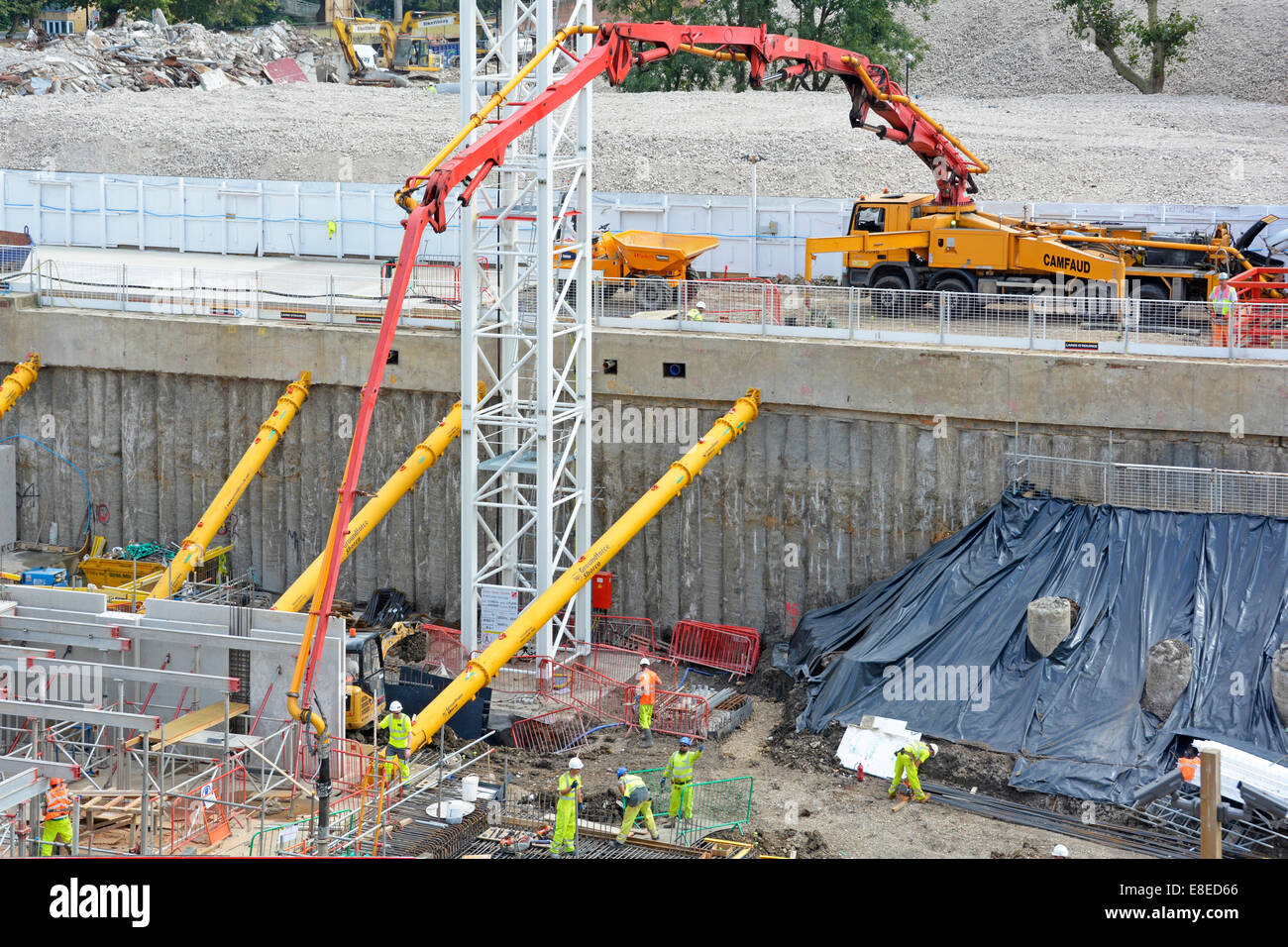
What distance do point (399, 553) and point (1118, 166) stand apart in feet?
79.1

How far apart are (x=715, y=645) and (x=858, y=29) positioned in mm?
35420

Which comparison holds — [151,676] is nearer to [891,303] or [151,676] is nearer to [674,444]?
[674,444]

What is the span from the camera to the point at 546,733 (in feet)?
73.7

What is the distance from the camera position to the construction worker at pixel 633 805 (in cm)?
1784

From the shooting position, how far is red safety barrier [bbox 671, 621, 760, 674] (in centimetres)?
2569

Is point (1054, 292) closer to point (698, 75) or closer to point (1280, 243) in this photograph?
point (1280, 243)

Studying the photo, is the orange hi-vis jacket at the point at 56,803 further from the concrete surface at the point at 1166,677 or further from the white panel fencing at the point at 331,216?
the white panel fencing at the point at 331,216

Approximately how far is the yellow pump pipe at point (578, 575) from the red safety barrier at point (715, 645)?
7.80 feet

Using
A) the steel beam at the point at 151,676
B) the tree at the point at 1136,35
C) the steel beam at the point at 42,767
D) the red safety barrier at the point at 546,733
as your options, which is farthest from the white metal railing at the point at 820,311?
the tree at the point at 1136,35

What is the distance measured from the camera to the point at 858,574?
25.6 metres

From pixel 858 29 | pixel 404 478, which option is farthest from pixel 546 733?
pixel 858 29

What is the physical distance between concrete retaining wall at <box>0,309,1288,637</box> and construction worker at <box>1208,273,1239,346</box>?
759mm

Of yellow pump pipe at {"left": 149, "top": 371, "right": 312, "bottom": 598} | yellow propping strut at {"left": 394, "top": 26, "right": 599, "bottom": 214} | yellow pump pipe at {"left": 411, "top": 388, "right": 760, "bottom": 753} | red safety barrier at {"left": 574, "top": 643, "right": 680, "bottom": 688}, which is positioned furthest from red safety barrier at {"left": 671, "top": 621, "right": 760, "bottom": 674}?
yellow propping strut at {"left": 394, "top": 26, "right": 599, "bottom": 214}

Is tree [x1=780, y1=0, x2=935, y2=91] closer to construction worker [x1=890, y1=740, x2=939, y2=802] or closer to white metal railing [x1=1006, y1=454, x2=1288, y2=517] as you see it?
white metal railing [x1=1006, y1=454, x2=1288, y2=517]
